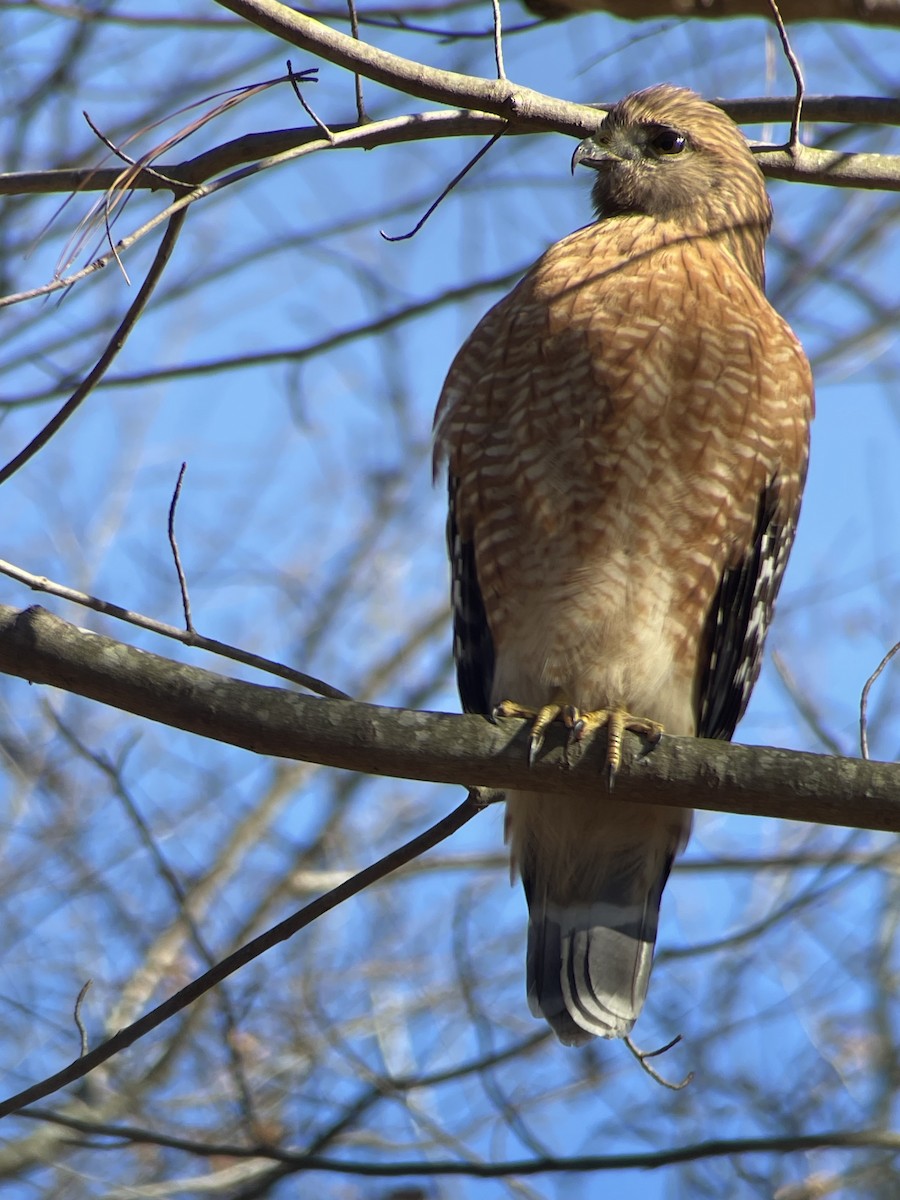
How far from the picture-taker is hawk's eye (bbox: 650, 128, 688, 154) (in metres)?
4.22

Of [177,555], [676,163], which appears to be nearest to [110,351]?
[177,555]

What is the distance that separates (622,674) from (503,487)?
59 centimetres

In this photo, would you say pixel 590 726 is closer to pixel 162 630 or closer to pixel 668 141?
pixel 162 630

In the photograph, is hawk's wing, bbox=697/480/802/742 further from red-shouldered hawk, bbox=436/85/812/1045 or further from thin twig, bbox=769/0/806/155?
thin twig, bbox=769/0/806/155

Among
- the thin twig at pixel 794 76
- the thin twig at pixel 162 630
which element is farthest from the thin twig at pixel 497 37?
the thin twig at pixel 162 630

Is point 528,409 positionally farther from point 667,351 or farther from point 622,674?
point 622,674

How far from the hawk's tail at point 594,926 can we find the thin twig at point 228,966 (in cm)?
107

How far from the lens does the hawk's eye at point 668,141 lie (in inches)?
166

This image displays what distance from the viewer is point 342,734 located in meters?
2.72

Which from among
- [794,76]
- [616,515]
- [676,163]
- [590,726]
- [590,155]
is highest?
[676,163]

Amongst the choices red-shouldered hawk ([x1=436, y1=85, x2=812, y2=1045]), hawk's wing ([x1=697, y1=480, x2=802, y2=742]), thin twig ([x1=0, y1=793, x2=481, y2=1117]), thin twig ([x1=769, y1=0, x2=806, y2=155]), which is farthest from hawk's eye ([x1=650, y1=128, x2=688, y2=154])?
thin twig ([x1=0, y1=793, x2=481, y2=1117])

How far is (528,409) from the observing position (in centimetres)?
371

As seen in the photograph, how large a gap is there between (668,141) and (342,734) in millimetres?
2388

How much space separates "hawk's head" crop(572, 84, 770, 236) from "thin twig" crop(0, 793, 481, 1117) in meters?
2.10
